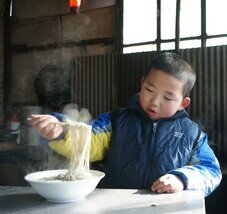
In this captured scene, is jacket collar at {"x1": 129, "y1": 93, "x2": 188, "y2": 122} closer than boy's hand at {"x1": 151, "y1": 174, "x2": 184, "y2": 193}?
No

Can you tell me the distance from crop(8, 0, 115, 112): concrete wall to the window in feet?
1.21

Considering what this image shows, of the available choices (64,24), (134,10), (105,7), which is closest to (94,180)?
(134,10)

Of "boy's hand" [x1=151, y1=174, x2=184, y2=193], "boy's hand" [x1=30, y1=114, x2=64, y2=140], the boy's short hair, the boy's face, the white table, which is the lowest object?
the white table

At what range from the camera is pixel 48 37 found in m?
6.16

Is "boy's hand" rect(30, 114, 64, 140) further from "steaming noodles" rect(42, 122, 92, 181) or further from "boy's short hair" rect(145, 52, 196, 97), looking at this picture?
"boy's short hair" rect(145, 52, 196, 97)

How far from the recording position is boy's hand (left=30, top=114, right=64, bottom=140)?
5.32 feet

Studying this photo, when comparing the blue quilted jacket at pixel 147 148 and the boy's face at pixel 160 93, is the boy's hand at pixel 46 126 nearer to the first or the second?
the blue quilted jacket at pixel 147 148

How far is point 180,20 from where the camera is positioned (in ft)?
15.7

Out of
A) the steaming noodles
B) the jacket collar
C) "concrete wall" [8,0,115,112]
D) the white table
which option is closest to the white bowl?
the white table

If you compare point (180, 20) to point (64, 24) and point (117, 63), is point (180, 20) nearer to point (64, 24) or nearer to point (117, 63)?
point (117, 63)

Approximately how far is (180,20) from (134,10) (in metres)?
0.75

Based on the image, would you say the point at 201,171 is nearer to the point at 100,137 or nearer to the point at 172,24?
the point at 100,137

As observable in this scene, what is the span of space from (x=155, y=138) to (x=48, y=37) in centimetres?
448

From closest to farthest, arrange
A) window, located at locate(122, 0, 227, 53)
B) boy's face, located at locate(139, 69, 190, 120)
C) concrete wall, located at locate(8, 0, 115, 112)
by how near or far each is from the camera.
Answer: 1. boy's face, located at locate(139, 69, 190, 120)
2. window, located at locate(122, 0, 227, 53)
3. concrete wall, located at locate(8, 0, 115, 112)
